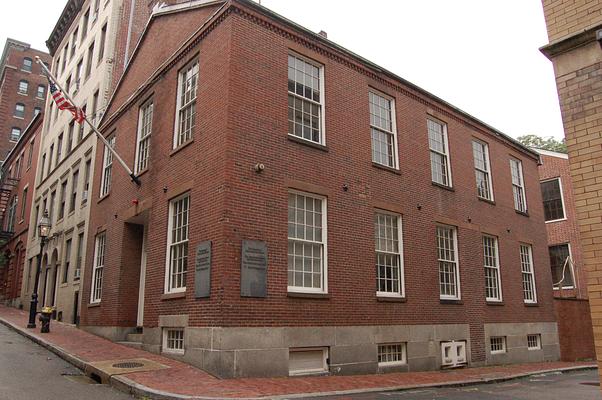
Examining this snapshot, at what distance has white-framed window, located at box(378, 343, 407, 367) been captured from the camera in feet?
42.1

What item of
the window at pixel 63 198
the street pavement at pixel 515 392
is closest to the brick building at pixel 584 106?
the street pavement at pixel 515 392

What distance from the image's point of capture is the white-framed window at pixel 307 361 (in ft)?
35.3

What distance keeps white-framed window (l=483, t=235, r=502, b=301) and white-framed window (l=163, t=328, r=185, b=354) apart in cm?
1055

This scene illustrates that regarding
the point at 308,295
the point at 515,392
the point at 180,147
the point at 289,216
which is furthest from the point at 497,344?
the point at 180,147

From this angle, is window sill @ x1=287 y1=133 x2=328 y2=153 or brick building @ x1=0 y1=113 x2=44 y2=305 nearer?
window sill @ x1=287 y1=133 x2=328 y2=153

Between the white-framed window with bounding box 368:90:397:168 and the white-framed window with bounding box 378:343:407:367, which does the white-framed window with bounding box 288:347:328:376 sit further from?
the white-framed window with bounding box 368:90:397:168

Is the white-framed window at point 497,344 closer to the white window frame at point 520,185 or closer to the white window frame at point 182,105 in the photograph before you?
the white window frame at point 520,185

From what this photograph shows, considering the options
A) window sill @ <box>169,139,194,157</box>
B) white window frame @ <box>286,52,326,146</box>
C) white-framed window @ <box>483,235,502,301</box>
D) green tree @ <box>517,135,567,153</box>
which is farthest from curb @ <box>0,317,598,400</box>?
green tree @ <box>517,135,567,153</box>

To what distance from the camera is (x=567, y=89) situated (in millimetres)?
6516

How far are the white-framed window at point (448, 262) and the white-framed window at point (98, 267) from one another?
36.3ft

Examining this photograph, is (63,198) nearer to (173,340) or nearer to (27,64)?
(173,340)

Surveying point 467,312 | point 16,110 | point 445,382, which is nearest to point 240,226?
point 445,382

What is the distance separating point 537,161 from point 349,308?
14.6 m

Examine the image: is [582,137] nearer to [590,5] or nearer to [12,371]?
[590,5]
